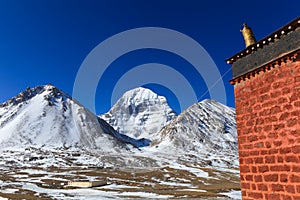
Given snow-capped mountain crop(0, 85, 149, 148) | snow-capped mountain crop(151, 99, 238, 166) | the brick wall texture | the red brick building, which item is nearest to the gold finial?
the red brick building

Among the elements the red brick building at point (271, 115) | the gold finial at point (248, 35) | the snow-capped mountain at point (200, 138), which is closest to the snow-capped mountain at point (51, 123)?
the snow-capped mountain at point (200, 138)

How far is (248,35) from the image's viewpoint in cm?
1020

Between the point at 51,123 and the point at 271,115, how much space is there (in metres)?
150

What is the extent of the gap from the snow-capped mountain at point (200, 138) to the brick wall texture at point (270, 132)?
122 metres

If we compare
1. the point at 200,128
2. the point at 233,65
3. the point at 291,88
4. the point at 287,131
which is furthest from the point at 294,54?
the point at 200,128

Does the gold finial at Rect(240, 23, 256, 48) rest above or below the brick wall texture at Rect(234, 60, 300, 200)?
above

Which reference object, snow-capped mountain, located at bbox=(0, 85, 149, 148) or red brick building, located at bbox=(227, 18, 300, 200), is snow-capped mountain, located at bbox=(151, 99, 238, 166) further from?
red brick building, located at bbox=(227, 18, 300, 200)

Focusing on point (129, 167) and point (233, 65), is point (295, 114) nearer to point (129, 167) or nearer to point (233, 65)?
point (233, 65)

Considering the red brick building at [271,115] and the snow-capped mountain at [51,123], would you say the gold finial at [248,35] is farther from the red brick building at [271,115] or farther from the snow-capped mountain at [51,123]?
the snow-capped mountain at [51,123]

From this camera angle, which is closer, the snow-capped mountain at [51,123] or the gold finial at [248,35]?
the gold finial at [248,35]

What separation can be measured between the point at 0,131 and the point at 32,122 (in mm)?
15494

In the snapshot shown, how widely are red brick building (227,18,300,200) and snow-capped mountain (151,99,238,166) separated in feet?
399

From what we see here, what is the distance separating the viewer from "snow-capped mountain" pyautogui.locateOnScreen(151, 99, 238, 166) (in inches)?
5787

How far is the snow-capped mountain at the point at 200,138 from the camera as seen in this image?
5787 inches
